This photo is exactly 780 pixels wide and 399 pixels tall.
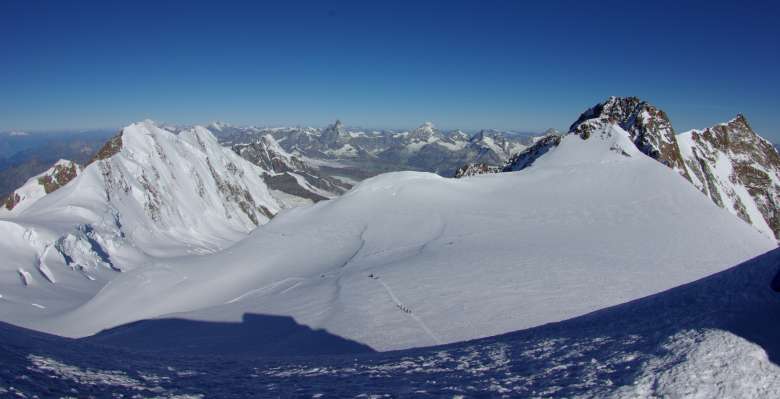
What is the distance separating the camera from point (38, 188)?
7969cm

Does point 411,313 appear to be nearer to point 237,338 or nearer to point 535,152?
point 237,338

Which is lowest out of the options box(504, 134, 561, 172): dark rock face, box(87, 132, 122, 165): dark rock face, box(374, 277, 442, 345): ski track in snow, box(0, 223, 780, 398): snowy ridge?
box(374, 277, 442, 345): ski track in snow

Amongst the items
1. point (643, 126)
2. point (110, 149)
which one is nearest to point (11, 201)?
point (110, 149)

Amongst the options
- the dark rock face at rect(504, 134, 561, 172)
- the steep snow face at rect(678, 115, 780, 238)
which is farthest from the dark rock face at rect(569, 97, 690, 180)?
the steep snow face at rect(678, 115, 780, 238)

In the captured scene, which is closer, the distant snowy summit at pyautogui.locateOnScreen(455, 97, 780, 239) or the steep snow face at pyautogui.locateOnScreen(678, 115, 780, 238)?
the distant snowy summit at pyautogui.locateOnScreen(455, 97, 780, 239)

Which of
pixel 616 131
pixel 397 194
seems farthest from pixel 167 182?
pixel 616 131

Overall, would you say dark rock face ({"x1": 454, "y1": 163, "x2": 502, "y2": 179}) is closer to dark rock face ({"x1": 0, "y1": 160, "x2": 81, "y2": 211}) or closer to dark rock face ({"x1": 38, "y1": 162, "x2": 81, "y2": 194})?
dark rock face ({"x1": 38, "y1": 162, "x2": 81, "y2": 194})

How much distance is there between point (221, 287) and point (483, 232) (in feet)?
53.2

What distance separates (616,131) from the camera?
49719mm

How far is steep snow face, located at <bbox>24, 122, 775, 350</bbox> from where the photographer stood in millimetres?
14898

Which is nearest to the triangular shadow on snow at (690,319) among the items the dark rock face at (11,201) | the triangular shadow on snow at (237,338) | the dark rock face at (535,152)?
the triangular shadow on snow at (237,338)

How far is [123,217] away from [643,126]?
81663mm

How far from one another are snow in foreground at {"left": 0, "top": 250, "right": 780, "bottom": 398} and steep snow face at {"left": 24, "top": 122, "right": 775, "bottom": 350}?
154 inches

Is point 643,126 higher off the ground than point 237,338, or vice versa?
point 643,126
